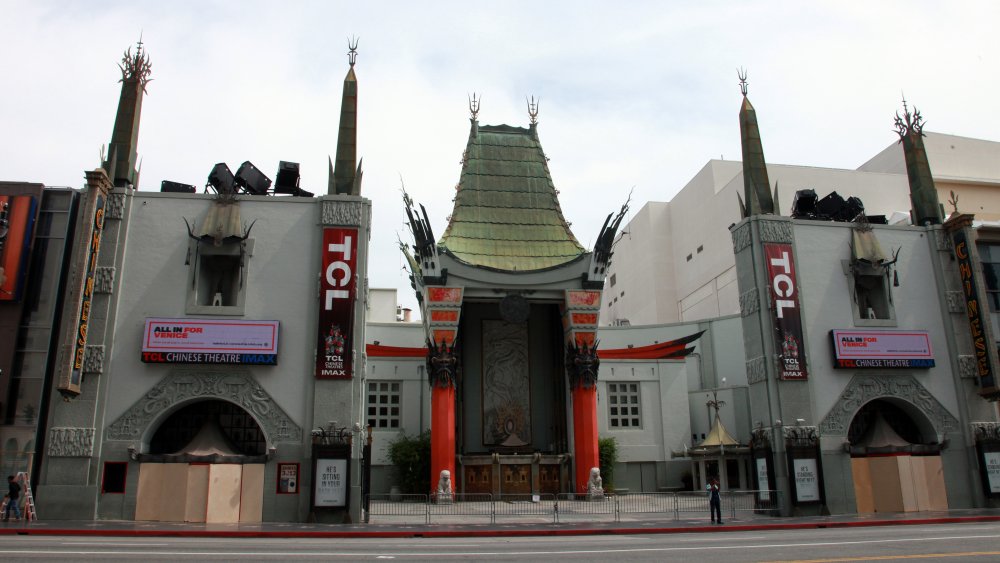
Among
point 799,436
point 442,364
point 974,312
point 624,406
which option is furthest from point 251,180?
point 974,312

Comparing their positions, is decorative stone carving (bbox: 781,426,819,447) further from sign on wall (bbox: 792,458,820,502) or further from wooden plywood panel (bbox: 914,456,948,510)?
wooden plywood panel (bbox: 914,456,948,510)

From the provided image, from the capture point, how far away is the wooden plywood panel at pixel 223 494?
1011 inches

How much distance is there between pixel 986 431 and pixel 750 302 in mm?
10721

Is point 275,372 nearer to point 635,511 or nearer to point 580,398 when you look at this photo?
point 635,511

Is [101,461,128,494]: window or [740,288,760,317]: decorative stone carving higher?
[740,288,760,317]: decorative stone carving

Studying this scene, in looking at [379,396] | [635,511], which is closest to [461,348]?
[379,396]

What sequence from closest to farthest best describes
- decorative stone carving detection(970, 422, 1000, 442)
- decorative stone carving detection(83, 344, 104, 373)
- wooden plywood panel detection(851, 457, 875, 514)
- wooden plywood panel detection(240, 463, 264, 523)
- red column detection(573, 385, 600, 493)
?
wooden plywood panel detection(240, 463, 264, 523) → decorative stone carving detection(83, 344, 104, 373) → wooden plywood panel detection(851, 457, 875, 514) → decorative stone carving detection(970, 422, 1000, 442) → red column detection(573, 385, 600, 493)

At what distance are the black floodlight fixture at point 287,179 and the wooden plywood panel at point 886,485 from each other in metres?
25.7

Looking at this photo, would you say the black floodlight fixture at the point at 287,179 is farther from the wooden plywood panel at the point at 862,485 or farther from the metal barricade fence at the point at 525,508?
the wooden plywood panel at the point at 862,485

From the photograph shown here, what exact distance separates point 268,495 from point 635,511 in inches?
559

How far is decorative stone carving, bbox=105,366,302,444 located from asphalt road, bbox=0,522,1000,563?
791 centimetres

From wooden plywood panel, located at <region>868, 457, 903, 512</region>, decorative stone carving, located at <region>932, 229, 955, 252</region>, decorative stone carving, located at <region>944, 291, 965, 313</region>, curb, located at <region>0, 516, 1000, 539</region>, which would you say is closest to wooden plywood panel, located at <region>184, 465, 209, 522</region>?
curb, located at <region>0, 516, 1000, 539</region>

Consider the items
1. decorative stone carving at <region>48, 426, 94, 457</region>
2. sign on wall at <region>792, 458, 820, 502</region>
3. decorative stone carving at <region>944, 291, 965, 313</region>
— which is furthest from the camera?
decorative stone carving at <region>944, 291, 965, 313</region>

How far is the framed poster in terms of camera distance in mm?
26328
